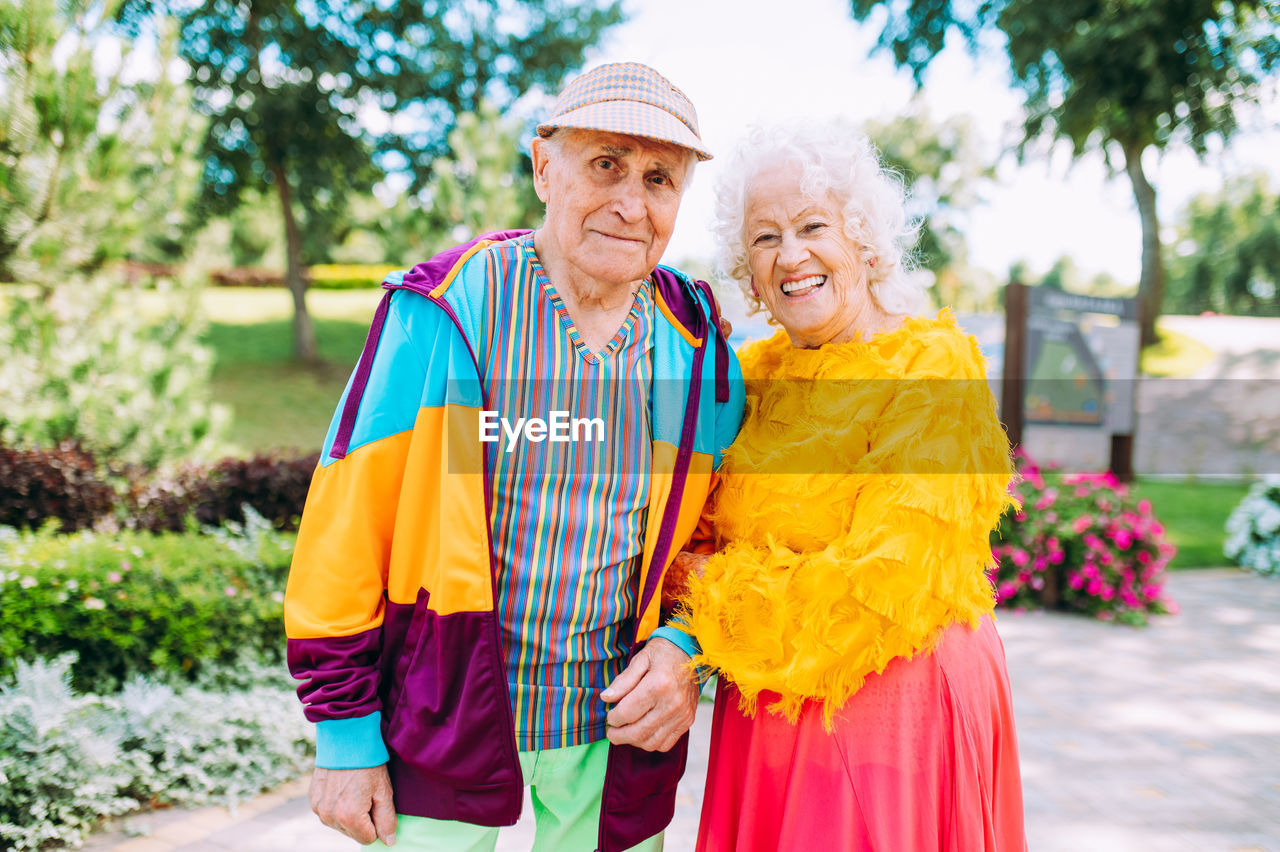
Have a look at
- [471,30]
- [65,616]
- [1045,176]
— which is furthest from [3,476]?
[1045,176]

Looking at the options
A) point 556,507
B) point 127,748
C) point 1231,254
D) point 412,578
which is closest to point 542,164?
point 556,507

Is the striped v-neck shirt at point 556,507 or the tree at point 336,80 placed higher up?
the tree at point 336,80

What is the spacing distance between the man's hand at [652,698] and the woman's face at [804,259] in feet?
2.61

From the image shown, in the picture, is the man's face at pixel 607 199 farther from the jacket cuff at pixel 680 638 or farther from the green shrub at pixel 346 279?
the green shrub at pixel 346 279

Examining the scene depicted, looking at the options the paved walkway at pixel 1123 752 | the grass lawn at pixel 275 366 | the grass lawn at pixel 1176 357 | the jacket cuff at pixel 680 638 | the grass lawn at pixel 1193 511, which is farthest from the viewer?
the grass lawn at pixel 1176 357

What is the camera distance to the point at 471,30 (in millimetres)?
17422

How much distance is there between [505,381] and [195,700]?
9.02 feet

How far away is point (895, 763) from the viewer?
5.37 ft

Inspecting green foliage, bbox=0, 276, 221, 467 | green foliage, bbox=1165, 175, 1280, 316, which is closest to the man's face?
green foliage, bbox=0, 276, 221, 467

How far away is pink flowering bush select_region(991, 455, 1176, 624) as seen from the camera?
6098 mm

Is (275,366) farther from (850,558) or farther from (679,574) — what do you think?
(850,558)

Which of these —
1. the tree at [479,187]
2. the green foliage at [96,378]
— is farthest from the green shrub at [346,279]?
the green foliage at [96,378]

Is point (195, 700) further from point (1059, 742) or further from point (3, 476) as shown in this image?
point (1059, 742)

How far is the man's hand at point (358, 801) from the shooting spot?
5.01 ft
